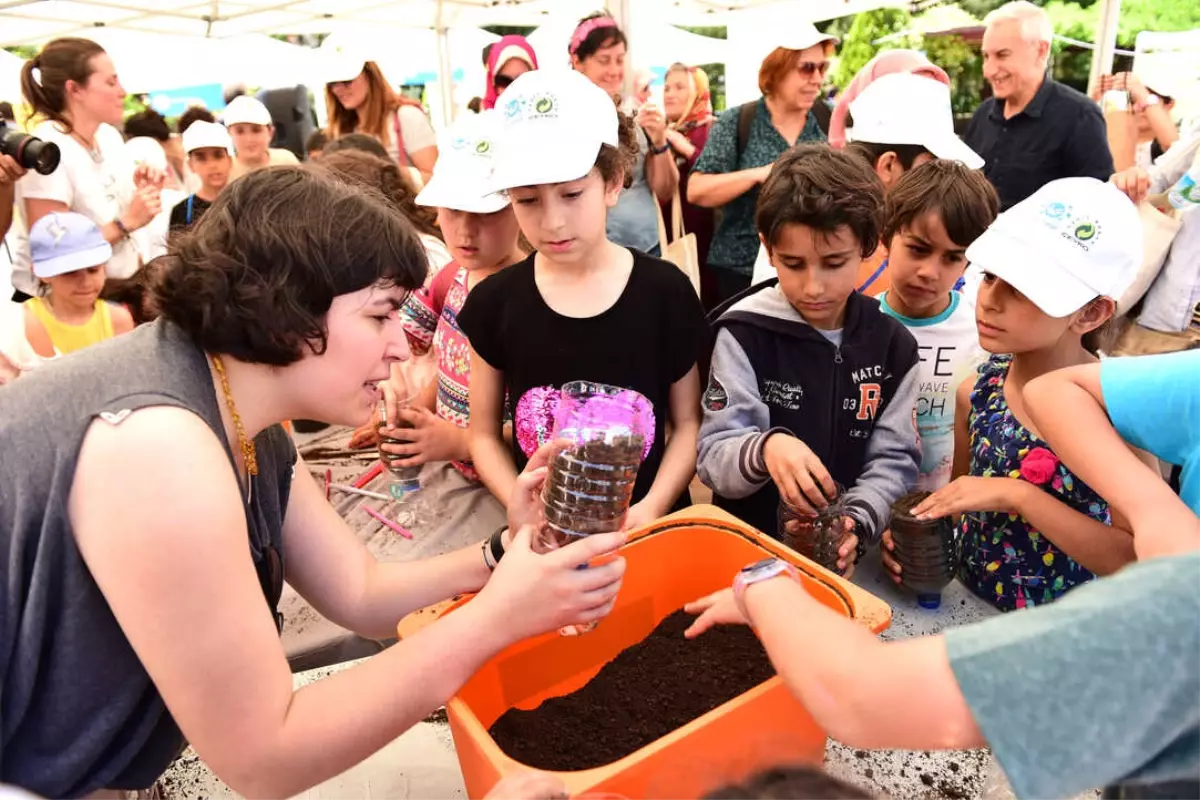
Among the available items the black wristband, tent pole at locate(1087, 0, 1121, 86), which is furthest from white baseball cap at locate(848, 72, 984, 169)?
tent pole at locate(1087, 0, 1121, 86)

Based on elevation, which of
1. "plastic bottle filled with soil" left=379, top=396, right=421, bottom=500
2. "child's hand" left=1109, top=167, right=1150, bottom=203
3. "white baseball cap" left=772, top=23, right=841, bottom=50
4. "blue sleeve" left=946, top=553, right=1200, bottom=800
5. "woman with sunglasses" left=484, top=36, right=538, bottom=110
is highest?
"white baseball cap" left=772, top=23, right=841, bottom=50

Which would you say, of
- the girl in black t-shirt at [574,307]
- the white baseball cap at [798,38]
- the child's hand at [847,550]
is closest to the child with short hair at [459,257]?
the girl in black t-shirt at [574,307]

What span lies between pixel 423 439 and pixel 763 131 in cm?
202

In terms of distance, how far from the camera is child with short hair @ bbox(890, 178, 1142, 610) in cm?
123

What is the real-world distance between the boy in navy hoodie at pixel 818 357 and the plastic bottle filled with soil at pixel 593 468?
495mm

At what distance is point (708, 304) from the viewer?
370 cm

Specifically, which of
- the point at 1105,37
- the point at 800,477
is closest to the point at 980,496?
the point at 800,477

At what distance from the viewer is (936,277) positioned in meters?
1.83

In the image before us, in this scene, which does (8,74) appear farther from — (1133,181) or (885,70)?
(1133,181)

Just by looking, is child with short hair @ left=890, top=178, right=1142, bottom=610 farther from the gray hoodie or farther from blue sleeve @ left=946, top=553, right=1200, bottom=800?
blue sleeve @ left=946, top=553, right=1200, bottom=800

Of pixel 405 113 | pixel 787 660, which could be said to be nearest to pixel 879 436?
pixel 787 660

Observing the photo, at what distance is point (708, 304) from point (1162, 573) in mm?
3203

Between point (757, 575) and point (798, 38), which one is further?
point (798, 38)

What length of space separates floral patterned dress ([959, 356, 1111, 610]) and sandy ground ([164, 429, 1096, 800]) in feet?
0.16
